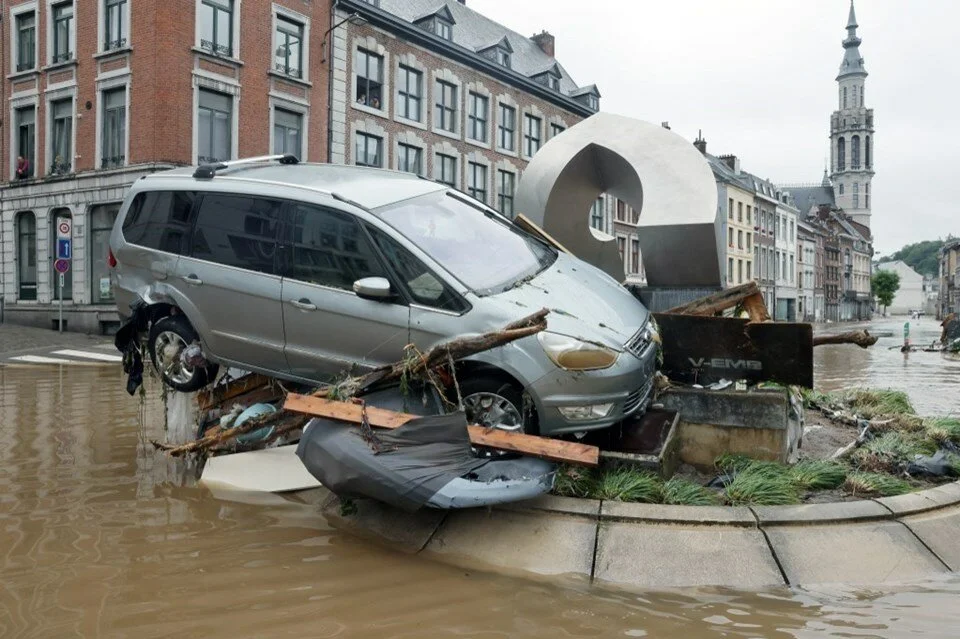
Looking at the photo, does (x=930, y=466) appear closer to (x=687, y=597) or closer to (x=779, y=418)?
(x=779, y=418)

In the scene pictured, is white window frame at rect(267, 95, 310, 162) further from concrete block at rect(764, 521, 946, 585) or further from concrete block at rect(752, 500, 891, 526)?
concrete block at rect(764, 521, 946, 585)

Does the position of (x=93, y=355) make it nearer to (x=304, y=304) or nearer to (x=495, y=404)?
(x=304, y=304)

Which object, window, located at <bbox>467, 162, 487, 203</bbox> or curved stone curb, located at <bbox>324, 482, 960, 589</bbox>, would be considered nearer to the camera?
curved stone curb, located at <bbox>324, 482, 960, 589</bbox>

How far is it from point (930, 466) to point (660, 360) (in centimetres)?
205

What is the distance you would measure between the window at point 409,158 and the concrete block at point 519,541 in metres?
26.7

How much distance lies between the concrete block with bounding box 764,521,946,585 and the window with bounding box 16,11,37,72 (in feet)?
96.5

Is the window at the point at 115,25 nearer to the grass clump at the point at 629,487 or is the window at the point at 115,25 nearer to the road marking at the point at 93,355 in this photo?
the road marking at the point at 93,355

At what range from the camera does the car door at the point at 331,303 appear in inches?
219

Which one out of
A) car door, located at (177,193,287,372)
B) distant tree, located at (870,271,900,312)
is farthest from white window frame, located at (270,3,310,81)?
distant tree, located at (870,271,900,312)

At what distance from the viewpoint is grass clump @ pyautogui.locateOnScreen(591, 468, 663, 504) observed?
16.1 feet

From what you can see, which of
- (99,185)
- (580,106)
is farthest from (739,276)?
(99,185)

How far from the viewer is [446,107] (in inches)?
1296

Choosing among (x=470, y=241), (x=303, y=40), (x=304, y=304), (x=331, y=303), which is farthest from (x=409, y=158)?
(x=331, y=303)

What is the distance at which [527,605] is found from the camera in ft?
12.9
